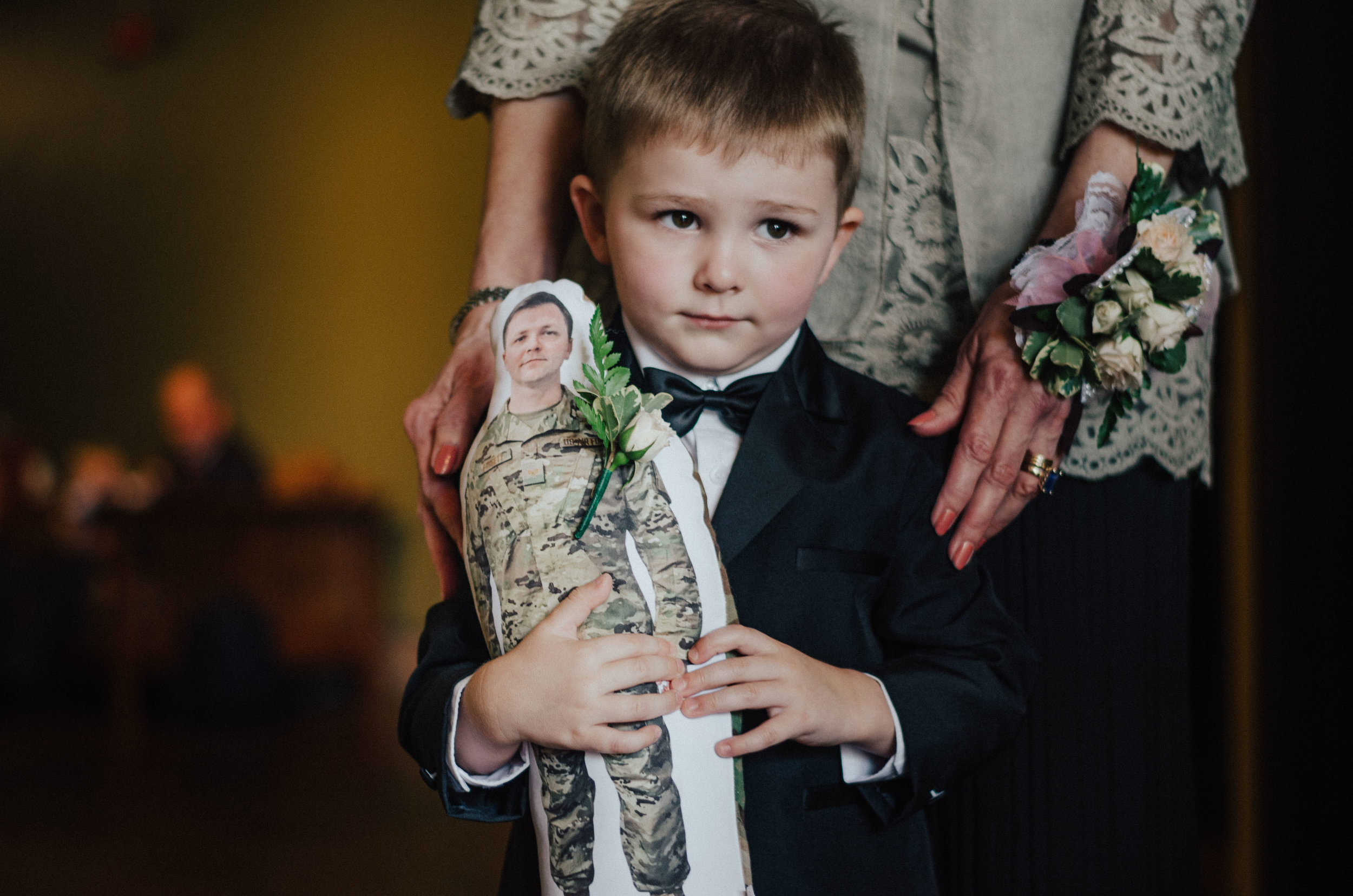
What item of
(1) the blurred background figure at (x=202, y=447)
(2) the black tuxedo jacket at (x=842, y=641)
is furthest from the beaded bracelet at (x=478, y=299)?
(1) the blurred background figure at (x=202, y=447)

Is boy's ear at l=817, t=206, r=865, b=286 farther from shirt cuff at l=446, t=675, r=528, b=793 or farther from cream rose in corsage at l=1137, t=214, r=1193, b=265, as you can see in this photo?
shirt cuff at l=446, t=675, r=528, b=793

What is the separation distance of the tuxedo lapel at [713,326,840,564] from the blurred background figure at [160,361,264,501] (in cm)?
517

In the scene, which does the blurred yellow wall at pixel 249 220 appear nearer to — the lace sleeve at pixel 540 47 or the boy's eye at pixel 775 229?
the lace sleeve at pixel 540 47

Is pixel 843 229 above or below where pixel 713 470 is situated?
above

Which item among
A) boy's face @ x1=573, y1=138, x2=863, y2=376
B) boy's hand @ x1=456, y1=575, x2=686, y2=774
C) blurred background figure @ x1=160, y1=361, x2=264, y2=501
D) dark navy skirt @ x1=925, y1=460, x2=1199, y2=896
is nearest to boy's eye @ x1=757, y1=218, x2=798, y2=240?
boy's face @ x1=573, y1=138, x2=863, y2=376

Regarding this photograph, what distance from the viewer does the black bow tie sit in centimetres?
98

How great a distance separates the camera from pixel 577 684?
2.70 feet

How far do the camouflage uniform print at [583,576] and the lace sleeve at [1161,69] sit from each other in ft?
2.01

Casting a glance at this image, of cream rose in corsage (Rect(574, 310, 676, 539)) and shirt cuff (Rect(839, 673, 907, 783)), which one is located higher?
cream rose in corsage (Rect(574, 310, 676, 539))

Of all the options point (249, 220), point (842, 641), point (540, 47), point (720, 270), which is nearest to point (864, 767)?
point (842, 641)

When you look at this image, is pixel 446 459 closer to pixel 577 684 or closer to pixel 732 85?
pixel 577 684

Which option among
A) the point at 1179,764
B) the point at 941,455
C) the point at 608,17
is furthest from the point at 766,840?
the point at 608,17

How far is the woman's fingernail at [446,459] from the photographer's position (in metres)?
A: 1.05

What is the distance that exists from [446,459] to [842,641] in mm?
414
